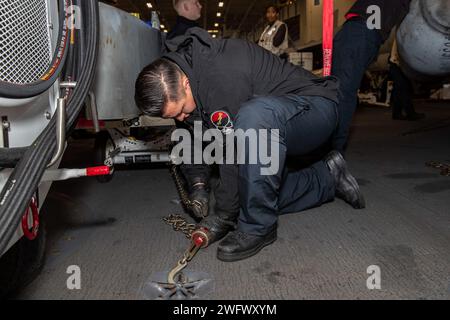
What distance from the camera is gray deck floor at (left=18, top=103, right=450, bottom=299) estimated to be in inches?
49.9

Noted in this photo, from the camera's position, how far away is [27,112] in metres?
1.08

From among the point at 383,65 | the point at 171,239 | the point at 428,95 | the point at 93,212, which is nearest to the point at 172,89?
the point at 171,239

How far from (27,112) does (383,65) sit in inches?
317

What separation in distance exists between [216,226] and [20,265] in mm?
742

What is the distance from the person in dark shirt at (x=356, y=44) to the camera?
7.72ft

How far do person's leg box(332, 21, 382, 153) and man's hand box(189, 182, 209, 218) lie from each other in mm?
992

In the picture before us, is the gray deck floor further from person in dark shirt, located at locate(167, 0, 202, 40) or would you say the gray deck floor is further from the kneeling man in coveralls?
person in dark shirt, located at locate(167, 0, 202, 40)

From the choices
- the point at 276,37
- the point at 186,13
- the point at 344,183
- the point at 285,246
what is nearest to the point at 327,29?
the point at 344,183

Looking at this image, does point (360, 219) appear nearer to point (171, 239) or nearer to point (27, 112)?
point (171, 239)

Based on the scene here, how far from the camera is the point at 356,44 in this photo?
2.44 meters

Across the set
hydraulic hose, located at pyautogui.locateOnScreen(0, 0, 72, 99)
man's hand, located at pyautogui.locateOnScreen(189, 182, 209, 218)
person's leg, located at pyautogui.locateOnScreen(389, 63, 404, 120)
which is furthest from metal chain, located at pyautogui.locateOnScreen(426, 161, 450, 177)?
person's leg, located at pyautogui.locateOnScreen(389, 63, 404, 120)

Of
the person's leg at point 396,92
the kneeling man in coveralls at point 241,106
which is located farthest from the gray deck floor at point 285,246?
the person's leg at point 396,92

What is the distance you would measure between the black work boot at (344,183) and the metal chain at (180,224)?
0.78m

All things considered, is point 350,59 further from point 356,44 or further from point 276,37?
point 276,37
